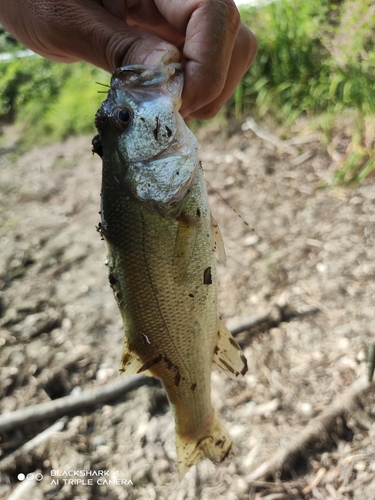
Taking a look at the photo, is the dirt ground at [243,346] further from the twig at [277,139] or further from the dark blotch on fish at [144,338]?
the dark blotch on fish at [144,338]

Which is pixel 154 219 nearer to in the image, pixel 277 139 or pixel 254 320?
pixel 254 320

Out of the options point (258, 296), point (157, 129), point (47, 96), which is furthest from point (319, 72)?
point (47, 96)

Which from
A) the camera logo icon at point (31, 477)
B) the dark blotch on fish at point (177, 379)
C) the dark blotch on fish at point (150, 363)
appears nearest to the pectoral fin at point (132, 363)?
the dark blotch on fish at point (150, 363)

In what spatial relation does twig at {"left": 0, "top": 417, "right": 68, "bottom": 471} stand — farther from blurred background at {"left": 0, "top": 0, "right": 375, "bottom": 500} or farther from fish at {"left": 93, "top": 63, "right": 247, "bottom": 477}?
fish at {"left": 93, "top": 63, "right": 247, "bottom": 477}

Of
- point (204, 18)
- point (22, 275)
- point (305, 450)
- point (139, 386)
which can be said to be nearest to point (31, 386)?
point (139, 386)

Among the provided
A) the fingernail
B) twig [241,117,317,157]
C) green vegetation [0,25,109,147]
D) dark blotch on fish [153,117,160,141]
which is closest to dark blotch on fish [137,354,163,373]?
dark blotch on fish [153,117,160,141]

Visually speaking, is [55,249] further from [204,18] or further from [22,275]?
[204,18]
